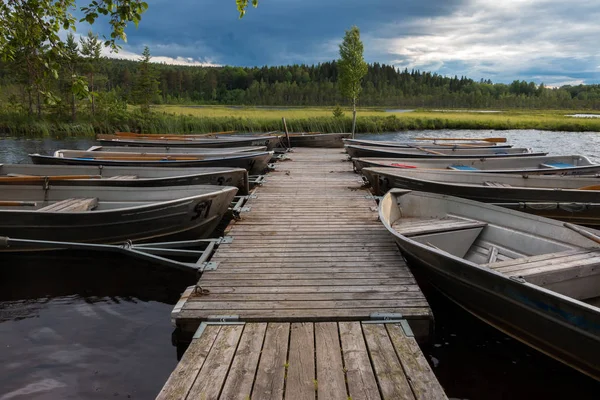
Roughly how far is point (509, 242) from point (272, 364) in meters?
4.02

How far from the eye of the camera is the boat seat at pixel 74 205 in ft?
22.8

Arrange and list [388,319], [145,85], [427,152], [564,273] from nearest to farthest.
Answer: [388,319], [564,273], [427,152], [145,85]

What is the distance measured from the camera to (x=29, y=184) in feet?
26.6

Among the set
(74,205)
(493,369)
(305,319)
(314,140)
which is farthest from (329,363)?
(314,140)

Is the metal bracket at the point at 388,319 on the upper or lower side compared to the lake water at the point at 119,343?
upper

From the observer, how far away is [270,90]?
92000mm

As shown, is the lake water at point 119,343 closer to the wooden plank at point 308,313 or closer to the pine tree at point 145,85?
the wooden plank at point 308,313

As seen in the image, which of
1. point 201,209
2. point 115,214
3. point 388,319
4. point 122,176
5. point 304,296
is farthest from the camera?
point 122,176

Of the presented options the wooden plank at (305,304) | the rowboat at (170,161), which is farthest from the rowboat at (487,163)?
the wooden plank at (305,304)

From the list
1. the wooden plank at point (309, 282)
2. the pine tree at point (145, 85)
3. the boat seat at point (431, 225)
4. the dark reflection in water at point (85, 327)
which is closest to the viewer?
the dark reflection in water at point (85, 327)

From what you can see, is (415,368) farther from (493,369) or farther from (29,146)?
(29,146)

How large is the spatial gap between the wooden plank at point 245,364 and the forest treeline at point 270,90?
35.4 metres

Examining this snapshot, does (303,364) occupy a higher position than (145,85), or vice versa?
(145,85)

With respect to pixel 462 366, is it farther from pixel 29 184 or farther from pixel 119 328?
pixel 29 184
